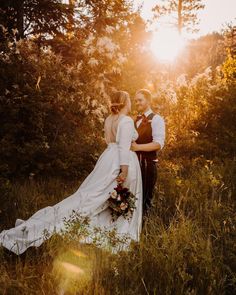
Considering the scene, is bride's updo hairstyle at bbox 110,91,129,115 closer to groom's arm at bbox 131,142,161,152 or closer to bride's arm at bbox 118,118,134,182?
bride's arm at bbox 118,118,134,182

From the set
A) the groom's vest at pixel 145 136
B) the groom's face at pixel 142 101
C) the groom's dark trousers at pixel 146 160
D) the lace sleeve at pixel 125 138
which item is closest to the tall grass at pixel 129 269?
the lace sleeve at pixel 125 138

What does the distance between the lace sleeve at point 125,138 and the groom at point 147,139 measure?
17.0 inches

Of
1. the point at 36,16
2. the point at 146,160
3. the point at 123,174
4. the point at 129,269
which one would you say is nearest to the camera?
the point at 129,269

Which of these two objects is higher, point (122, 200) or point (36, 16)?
point (36, 16)

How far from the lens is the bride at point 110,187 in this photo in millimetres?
4629

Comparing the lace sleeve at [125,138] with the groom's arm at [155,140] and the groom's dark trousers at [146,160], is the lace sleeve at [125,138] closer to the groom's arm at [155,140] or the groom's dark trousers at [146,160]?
the groom's arm at [155,140]

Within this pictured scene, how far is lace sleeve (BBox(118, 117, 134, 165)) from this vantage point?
4620 mm

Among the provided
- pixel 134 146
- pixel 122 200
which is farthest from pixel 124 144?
pixel 122 200

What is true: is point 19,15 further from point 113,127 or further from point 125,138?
point 125,138

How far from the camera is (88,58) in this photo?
11.3 m

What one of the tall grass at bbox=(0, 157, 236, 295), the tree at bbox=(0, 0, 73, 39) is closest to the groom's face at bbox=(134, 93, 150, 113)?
the tall grass at bbox=(0, 157, 236, 295)

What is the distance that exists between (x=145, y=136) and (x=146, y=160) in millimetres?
326

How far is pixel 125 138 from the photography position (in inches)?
182

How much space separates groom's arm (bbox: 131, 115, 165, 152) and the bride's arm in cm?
37
